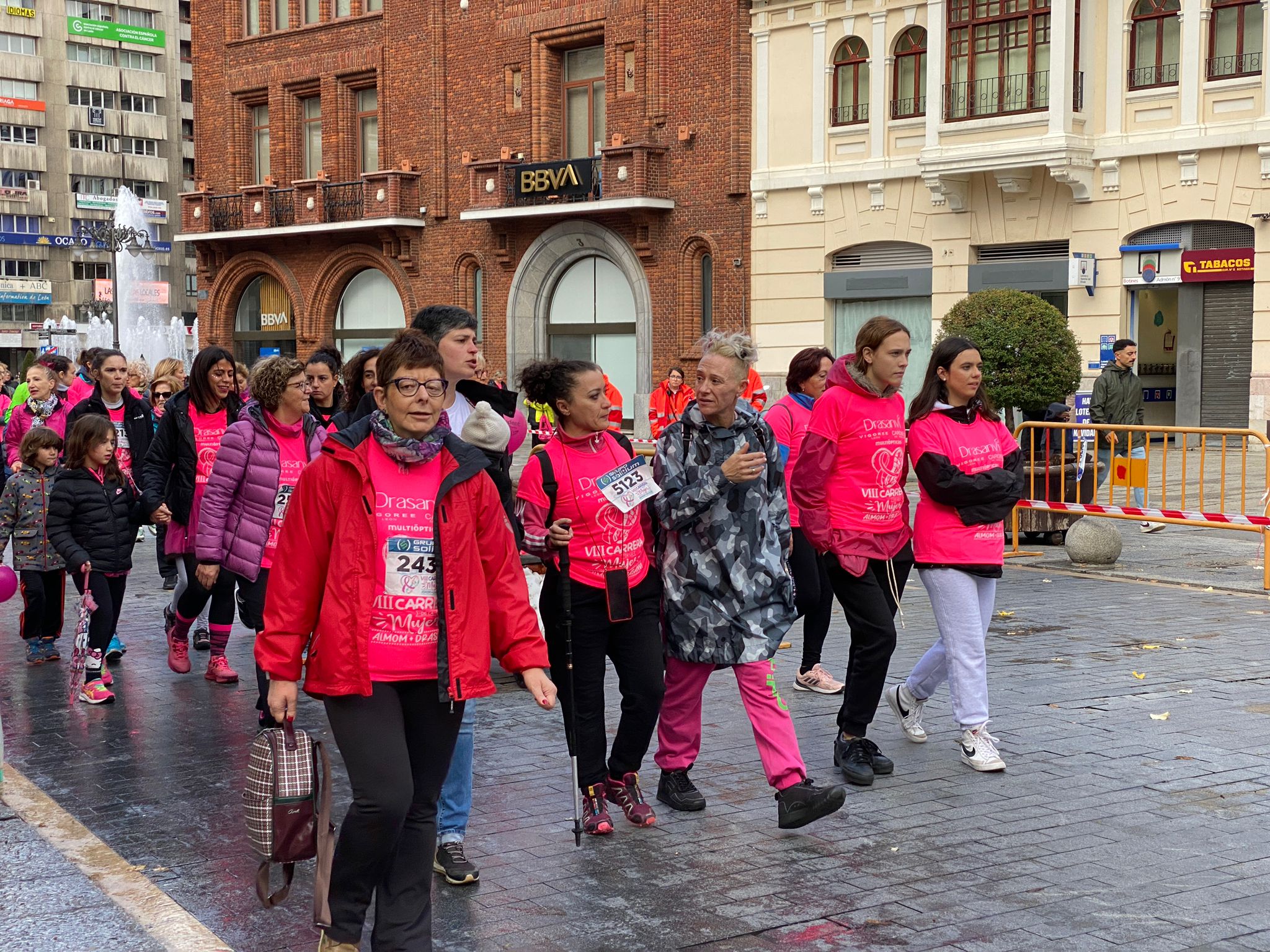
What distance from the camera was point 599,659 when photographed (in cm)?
563

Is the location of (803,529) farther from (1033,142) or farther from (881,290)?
(881,290)

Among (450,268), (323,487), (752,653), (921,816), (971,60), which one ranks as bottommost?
(921,816)

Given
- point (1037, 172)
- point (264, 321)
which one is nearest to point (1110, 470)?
point (1037, 172)

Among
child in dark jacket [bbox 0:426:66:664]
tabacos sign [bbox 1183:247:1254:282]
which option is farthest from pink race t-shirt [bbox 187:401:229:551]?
tabacos sign [bbox 1183:247:1254:282]

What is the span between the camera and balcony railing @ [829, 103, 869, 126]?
90.1 ft

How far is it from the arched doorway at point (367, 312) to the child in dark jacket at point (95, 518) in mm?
27704

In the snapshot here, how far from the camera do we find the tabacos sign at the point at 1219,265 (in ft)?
76.7

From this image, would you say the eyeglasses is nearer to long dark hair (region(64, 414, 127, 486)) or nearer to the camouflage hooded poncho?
the camouflage hooded poncho

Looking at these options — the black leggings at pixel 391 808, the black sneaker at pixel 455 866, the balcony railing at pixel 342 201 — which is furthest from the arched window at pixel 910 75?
the black leggings at pixel 391 808

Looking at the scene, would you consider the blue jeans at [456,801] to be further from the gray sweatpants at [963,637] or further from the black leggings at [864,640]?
the gray sweatpants at [963,637]

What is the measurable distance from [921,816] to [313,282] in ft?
109

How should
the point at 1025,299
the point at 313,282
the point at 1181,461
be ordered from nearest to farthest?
the point at 1181,461 < the point at 1025,299 < the point at 313,282

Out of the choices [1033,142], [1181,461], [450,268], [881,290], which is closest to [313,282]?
[450,268]

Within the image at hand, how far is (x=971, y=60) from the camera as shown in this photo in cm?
2550
